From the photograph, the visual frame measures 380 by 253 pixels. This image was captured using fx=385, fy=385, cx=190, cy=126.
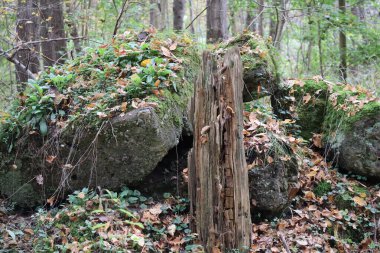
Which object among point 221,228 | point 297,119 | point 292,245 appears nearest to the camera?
point 221,228

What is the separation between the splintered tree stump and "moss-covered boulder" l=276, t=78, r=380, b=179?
282 cm

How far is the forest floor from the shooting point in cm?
445

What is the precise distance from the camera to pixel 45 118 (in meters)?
5.72

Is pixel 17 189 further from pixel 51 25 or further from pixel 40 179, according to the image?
pixel 51 25

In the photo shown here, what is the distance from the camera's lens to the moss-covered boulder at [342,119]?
20.8ft

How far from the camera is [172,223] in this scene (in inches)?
198

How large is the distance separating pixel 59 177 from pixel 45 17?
5.85 meters

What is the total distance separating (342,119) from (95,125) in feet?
13.8

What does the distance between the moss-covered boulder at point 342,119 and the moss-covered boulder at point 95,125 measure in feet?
8.04

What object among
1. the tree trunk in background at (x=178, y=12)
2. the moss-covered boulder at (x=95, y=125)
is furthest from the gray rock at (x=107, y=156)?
the tree trunk in background at (x=178, y=12)

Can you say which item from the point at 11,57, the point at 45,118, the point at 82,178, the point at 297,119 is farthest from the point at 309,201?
the point at 11,57

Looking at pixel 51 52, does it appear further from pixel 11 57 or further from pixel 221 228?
pixel 221 228

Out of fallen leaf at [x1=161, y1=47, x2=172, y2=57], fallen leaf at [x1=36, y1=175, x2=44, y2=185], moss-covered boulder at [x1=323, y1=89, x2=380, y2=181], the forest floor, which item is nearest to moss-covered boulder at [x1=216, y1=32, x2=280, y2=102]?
fallen leaf at [x1=161, y1=47, x2=172, y2=57]

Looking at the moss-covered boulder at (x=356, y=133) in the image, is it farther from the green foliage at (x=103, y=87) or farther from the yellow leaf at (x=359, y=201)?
the green foliage at (x=103, y=87)
